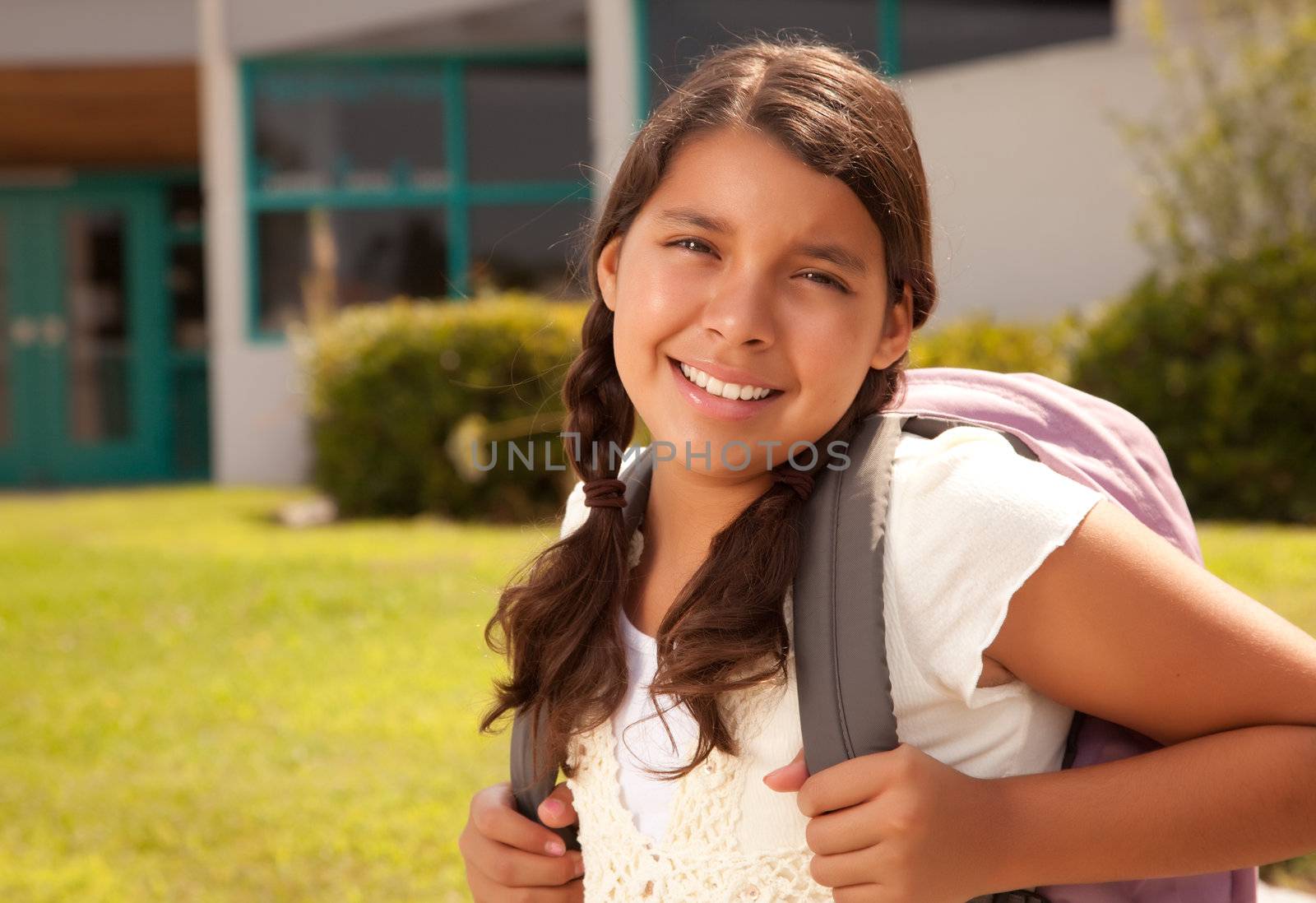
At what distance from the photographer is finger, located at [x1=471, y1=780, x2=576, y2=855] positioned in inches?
65.6

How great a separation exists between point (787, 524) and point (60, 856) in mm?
2665

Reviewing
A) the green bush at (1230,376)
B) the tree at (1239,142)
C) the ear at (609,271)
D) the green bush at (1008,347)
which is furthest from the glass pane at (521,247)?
the ear at (609,271)

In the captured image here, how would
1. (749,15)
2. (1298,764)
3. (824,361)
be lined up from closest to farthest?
(1298,764) → (824,361) → (749,15)

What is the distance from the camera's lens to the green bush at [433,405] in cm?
786

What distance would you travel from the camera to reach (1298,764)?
125 cm

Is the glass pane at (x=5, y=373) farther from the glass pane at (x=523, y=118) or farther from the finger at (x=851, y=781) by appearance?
the finger at (x=851, y=781)

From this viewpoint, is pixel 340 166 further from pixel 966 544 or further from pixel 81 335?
pixel 966 544

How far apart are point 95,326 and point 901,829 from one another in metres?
12.4

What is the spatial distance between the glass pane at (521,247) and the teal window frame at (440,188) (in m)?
0.08

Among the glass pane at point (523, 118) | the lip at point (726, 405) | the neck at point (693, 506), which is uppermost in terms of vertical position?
the glass pane at point (523, 118)

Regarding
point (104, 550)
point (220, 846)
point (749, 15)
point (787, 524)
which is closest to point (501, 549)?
point (104, 550)

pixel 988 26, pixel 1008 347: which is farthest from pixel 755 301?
pixel 988 26

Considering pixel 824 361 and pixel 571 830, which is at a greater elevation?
pixel 824 361

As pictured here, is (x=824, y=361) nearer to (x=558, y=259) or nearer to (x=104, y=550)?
(x=104, y=550)
